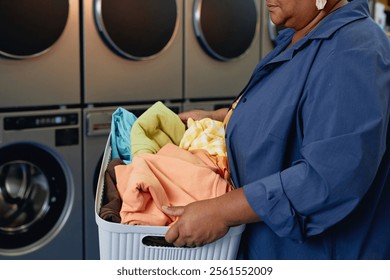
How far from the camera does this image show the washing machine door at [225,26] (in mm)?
2404

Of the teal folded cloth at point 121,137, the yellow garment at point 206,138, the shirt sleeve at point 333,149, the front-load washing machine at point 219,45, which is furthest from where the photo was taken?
the front-load washing machine at point 219,45

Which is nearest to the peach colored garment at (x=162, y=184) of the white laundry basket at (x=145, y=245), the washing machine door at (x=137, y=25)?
the white laundry basket at (x=145, y=245)

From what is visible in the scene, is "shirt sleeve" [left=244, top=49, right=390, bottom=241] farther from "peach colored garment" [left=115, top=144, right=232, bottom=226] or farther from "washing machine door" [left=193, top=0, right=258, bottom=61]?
"washing machine door" [left=193, top=0, right=258, bottom=61]

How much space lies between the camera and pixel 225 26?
8.17ft

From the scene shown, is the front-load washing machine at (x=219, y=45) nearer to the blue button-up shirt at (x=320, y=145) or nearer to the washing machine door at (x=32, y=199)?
the washing machine door at (x=32, y=199)

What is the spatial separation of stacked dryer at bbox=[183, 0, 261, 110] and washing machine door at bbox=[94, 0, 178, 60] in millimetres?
134

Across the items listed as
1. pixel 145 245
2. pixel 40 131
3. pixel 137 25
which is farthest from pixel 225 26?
pixel 145 245

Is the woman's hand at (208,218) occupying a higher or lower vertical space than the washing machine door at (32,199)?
higher

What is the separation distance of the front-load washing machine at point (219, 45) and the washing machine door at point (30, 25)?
0.67 metres

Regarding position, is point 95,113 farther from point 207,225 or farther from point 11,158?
point 207,225

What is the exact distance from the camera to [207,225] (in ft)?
3.09

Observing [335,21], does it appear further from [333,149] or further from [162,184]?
[162,184]

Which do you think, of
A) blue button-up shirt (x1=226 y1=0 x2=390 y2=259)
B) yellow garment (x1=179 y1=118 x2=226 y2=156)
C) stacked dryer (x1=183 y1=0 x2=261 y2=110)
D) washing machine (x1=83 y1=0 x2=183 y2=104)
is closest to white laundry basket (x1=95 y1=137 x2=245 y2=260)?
blue button-up shirt (x1=226 y1=0 x2=390 y2=259)
